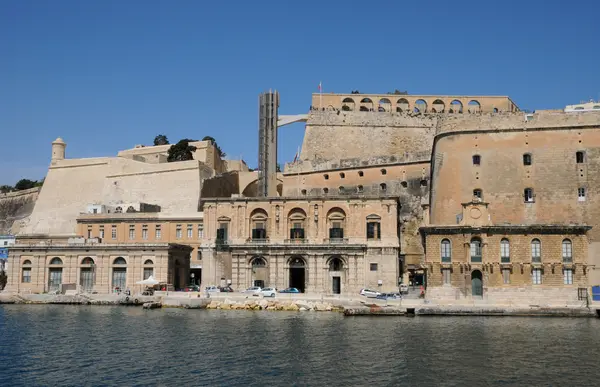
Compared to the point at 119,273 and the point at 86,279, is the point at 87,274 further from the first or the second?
the point at 119,273

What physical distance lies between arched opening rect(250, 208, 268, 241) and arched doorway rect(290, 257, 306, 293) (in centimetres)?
285

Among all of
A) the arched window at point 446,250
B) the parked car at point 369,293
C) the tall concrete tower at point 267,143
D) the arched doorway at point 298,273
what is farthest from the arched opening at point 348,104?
the arched window at point 446,250

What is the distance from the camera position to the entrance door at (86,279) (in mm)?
50906

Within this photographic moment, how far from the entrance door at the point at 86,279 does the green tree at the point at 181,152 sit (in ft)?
79.9

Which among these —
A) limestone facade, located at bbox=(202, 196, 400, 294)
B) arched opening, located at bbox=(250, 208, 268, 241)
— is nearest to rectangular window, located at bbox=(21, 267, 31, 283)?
limestone facade, located at bbox=(202, 196, 400, 294)

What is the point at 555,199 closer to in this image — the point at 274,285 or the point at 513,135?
the point at 513,135

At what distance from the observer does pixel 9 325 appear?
34469 mm

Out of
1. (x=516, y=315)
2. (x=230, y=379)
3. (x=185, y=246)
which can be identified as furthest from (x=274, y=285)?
(x=230, y=379)

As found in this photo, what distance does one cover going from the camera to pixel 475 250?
4119 centimetres

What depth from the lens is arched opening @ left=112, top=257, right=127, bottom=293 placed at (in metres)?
50.7

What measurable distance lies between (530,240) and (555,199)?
20.9ft

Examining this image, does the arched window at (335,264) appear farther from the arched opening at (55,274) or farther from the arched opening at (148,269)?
the arched opening at (55,274)

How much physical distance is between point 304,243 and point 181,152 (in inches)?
1198

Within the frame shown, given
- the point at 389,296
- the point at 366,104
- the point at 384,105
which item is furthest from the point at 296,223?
the point at 384,105
